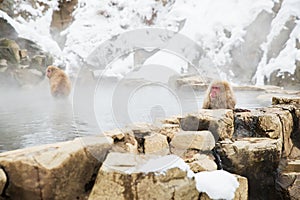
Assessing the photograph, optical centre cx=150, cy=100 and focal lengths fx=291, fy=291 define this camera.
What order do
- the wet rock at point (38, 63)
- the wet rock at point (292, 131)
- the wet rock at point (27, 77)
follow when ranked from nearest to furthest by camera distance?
the wet rock at point (292, 131) < the wet rock at point (27, 77) < the wet rock at point (38, 63)

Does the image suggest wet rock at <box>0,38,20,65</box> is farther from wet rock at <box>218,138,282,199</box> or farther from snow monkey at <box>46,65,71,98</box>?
wet rock at <box>218,138,282,199</box>

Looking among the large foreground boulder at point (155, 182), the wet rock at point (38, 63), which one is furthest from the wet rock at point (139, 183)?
the wet rock at point (38, 63)

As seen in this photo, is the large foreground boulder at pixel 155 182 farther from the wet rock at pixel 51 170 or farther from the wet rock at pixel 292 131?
the wet rock at pixel 292 131

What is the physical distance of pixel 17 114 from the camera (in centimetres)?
413

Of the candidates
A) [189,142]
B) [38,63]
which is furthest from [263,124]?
[38,63]

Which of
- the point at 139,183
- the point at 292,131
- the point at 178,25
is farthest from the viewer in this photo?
the point at 178,25

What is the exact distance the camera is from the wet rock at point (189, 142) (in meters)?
2.62

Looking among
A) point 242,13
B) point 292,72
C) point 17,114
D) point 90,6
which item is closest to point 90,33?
point 90,6

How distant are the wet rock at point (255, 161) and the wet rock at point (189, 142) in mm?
243

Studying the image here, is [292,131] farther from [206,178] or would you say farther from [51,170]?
[51,170]

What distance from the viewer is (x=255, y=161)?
9.53ft

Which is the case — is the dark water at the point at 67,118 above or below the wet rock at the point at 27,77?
below

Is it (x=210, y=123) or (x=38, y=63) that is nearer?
(x=210, y=123)

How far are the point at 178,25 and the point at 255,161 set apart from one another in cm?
1356
